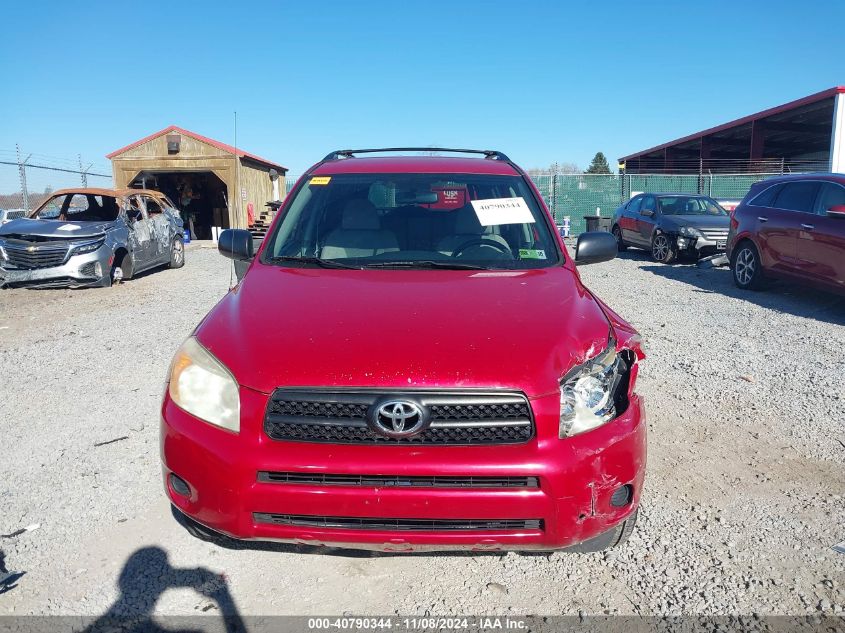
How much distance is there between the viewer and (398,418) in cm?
213

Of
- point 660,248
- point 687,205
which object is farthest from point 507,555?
point 687,205

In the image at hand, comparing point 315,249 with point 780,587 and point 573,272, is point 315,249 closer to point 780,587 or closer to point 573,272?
point 573,272

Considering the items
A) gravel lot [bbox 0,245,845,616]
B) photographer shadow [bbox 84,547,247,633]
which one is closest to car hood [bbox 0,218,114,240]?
gravel lot [bbox 0,245,845,616]

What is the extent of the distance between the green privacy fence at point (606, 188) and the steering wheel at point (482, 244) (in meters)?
21.0

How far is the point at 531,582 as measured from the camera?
104 inches

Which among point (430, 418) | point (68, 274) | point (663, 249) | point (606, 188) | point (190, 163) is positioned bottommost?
point (68, 274)

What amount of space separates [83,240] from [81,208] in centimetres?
148

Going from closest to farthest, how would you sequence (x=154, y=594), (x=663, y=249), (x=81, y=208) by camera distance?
(x=154, y=594) → (x=81, y=208) → (x=663, y=249)

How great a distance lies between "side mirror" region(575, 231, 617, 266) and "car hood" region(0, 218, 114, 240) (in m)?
9.16

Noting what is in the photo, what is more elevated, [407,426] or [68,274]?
[407,426]

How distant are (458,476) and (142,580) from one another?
4.89ft

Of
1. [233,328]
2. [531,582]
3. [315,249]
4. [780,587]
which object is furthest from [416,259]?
[780,587]

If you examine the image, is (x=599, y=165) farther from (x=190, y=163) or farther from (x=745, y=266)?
(x=745, y=266)

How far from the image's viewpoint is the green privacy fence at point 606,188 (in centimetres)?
2403
